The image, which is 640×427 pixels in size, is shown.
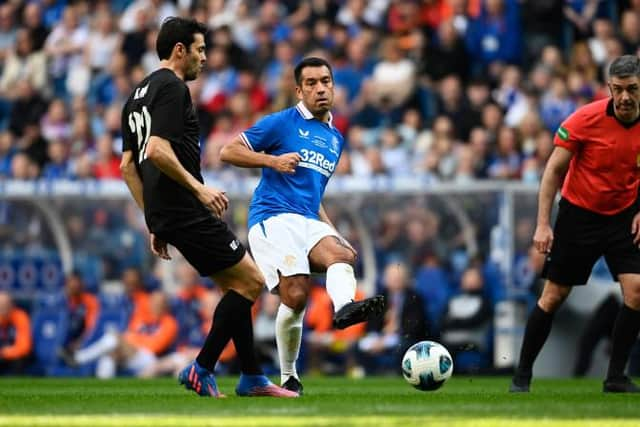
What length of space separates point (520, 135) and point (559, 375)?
2731mm

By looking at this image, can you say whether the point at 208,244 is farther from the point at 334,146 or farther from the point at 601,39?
the point at 601,39

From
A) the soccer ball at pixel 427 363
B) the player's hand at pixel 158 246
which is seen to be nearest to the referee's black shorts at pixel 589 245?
the soccer ball at pixel 427 363

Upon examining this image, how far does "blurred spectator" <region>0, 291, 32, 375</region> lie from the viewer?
17.5 meters

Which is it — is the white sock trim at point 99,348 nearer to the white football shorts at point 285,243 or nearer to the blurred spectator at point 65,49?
the blurred spectator at point 65,49

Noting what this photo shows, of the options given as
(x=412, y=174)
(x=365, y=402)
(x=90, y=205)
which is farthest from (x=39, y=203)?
(x=365, y=402)

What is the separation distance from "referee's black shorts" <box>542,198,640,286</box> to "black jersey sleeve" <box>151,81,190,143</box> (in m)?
2.82

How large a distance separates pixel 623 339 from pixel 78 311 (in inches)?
347

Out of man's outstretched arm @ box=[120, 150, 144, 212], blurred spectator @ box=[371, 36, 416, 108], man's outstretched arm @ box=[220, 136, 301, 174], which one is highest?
blurred spectator @ box=[371, 36, 416, 108]

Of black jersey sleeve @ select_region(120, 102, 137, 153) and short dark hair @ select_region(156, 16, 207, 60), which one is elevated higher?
short dark hair @ select_region(156, 16, 207, 60)

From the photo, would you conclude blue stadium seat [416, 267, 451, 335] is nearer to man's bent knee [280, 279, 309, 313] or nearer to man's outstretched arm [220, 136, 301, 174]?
man's bent knee [280, 279, 309, 313]

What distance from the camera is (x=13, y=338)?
17.6 metres

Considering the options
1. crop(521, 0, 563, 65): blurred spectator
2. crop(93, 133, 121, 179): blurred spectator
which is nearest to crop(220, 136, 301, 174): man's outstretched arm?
crop(93, 133, 121, 179): blurred spectator

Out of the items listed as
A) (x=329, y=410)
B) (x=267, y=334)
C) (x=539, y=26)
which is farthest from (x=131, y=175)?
(x=539, y=26)

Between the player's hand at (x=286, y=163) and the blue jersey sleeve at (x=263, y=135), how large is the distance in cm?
44
